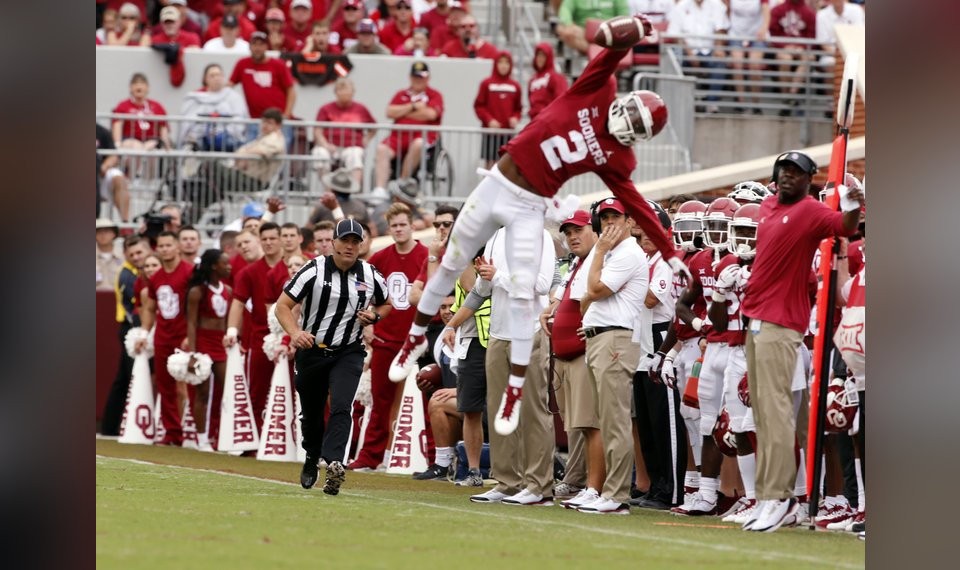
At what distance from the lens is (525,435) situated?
11.4 metres

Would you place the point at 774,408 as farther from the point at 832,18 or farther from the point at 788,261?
the point at 832,18

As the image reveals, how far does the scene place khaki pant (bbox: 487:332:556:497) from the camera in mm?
11328

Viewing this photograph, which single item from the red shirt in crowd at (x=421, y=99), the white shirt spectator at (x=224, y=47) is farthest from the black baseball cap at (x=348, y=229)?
the white shirt spectator at (x=224, y=47)

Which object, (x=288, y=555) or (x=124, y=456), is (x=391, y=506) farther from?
(x=124, y=456)

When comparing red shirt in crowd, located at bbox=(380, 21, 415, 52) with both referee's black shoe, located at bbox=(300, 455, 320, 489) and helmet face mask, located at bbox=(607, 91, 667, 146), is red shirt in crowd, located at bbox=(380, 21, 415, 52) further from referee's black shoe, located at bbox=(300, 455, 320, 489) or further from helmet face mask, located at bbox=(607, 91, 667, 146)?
helmet face mask, located at bbox=(607, 91, 667, 146)

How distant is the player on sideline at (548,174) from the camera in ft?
32.8

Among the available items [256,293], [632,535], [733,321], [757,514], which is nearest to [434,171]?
[256,293]

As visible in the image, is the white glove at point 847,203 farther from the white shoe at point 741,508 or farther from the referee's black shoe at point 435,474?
the referee's black shoe at point 435,474

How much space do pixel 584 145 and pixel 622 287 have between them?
1306mm

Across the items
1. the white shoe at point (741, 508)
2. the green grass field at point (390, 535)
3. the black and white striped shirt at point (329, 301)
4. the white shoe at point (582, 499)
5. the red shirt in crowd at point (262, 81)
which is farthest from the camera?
the red shirt in crowd at point (262, 81)

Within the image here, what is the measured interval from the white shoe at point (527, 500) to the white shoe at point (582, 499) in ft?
0.65
